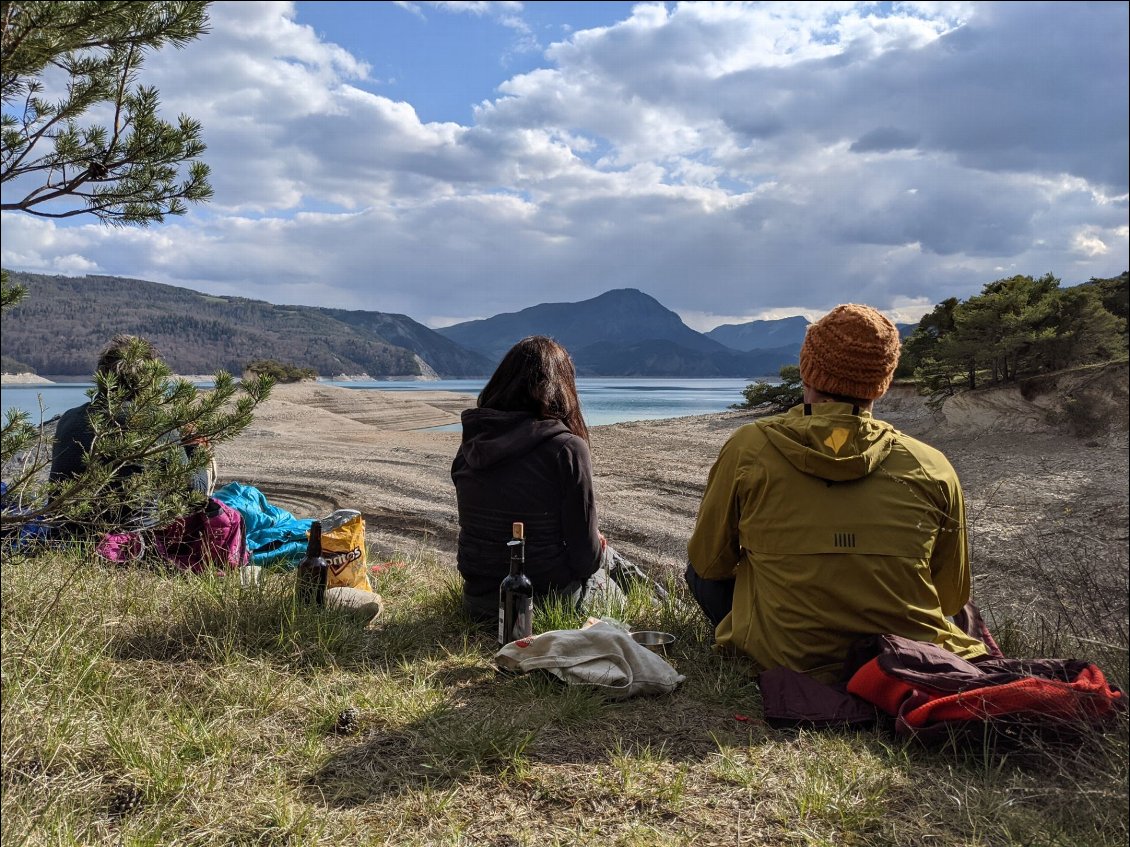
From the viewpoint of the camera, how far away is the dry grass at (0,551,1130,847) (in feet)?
6.32

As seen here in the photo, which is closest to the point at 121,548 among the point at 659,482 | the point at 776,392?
the point at 659,482

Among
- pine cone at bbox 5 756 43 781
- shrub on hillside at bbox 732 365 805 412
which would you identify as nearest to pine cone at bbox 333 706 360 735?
pine cone at bbox 5 756 43 781

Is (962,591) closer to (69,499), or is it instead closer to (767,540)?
(767,540)

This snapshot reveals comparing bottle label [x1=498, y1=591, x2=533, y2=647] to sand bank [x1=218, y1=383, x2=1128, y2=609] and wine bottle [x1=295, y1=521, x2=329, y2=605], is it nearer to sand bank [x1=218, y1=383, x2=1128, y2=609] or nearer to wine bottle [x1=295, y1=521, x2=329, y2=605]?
wine bottle [x1=295, y1=521, x2=329, y2=605]

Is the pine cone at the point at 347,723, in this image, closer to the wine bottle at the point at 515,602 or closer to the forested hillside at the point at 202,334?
the wine bottle at the point at 515,602

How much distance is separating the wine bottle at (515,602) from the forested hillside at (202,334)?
59340 millimetres

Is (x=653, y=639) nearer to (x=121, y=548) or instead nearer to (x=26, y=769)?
(x=26, y=769)

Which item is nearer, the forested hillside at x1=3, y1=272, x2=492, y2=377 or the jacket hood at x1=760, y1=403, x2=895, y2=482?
the jacket hood at x1=760, y1=403, x2=895, y2=482

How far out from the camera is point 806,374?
292cm

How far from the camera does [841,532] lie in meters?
2.67

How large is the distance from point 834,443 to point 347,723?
2020mm

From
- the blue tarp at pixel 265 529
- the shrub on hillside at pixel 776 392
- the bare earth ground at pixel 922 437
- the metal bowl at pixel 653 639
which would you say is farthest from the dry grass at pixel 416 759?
the shrub on hillside at pixel 776 392

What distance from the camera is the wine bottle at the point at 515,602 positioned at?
3312 mm

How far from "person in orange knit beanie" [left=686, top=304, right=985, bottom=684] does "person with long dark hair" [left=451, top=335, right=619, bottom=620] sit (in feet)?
2.68
